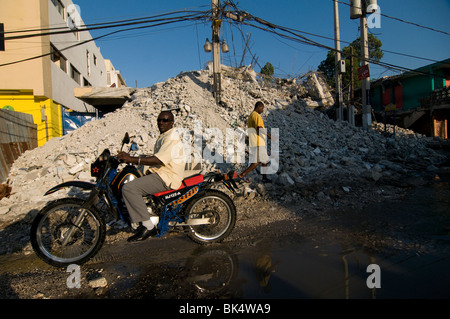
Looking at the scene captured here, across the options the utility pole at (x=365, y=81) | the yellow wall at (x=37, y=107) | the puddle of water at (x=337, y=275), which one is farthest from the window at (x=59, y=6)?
the puddle of water at (x=337, y=275)

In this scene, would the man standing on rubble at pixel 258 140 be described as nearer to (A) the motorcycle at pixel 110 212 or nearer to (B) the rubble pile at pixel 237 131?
(B) the rubble pile at pixel 237 131

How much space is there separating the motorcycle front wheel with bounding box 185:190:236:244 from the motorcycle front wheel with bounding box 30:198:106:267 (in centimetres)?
112

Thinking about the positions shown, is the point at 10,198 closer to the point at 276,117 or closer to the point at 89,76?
the point at 276,117

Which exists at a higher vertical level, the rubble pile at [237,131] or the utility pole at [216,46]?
the utility pole at [216,46]

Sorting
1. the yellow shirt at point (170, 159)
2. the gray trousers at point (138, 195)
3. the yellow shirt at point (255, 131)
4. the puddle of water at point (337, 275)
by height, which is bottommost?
the puddle of water at point (337, 275)

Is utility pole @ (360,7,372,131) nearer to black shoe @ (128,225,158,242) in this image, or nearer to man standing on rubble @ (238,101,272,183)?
man standing on rubble @ (238,101,272,183)

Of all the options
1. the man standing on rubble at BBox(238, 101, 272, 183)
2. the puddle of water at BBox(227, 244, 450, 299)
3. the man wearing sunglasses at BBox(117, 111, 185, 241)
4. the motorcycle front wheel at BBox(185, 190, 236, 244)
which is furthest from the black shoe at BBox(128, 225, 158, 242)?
the man standing on rubble at BBox(238, 101, 272, 183)

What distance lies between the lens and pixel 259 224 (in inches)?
173

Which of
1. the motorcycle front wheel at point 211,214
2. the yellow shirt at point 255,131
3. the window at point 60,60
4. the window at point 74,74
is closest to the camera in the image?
the motorcycle front wheel at point 211,214

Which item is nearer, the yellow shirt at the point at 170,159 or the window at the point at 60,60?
the yellow shirt at the point at 170,159

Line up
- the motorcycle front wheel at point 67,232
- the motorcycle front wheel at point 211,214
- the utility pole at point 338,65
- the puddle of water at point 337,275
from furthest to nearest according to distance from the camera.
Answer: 1. the utility pole at point 338,65
2. the motorcycle front wheel at point 211,214
3. the motorcycle front wheel at point 67,232
4. the puddle of water at point 337,275

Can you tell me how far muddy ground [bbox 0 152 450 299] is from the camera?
8.52 feet

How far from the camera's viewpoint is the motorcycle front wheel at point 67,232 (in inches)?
118
